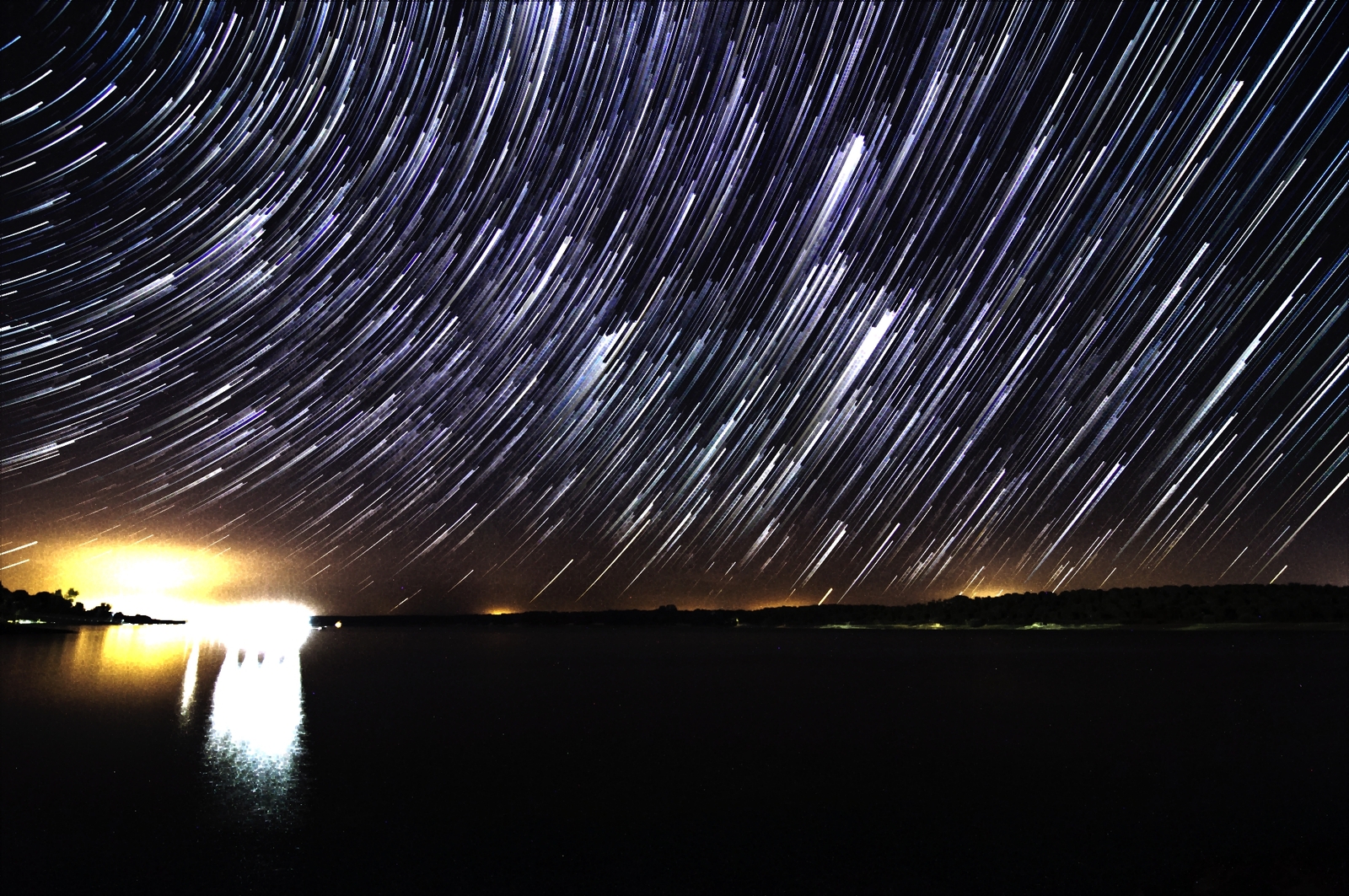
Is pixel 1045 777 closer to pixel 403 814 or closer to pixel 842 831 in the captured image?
pixel 842 831

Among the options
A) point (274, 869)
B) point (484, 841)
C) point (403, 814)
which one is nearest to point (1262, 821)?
point (484, 841)

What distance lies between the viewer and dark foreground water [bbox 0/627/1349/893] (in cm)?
714

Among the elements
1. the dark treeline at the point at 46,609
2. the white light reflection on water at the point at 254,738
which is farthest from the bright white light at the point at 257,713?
the dark treeline at the point at 46,609

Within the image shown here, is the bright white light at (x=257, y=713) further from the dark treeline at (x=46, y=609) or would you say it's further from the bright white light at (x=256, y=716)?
the dark treeline at (x=46, y=609)

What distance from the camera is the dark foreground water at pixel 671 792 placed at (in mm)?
7141

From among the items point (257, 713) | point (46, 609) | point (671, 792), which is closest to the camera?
point (671, 792)

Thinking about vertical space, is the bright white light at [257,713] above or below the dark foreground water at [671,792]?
above

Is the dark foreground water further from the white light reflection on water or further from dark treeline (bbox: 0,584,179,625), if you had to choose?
dark treeline (bbox: 0,584,179,625)

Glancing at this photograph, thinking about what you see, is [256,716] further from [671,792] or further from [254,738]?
[671,792]

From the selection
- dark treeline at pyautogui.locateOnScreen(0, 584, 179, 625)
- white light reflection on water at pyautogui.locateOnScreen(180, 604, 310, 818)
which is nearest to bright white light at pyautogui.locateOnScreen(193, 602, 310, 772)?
white light reflection on water at pyautogui.locateOnScreen(180, 604, 310, 818)

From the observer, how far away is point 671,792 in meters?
10.3

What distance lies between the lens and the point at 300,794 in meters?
9.91

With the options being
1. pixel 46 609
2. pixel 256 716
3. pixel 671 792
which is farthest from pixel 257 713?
pixel 46 609

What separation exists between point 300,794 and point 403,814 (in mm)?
1781
